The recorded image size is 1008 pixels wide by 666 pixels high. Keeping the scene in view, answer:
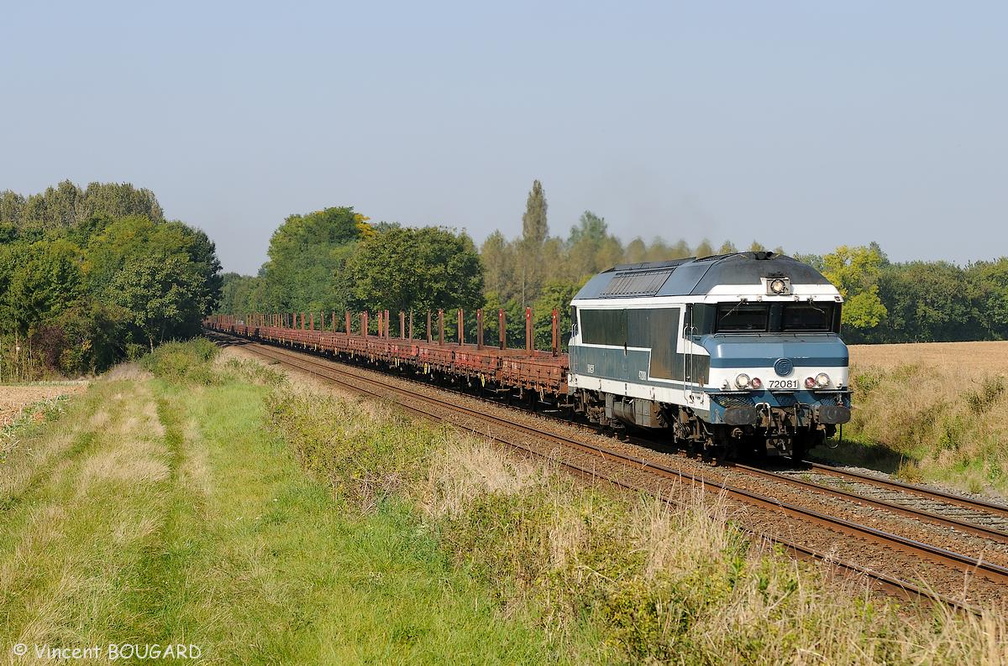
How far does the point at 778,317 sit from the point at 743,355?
1179mm

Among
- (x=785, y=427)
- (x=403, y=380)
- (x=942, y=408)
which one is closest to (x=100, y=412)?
(x=403, y=380)

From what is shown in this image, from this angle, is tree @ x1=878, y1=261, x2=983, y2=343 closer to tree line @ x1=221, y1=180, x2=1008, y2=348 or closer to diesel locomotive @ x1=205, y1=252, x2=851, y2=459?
tree line @ x1=221, y1=180, x2=1008, y2=348

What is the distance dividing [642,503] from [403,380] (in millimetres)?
32477

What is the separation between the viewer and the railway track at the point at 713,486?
9.94m

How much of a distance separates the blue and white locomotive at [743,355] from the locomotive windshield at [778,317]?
0.02m

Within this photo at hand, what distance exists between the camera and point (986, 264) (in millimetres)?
99562

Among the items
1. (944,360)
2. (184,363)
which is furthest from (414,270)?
(944,360)

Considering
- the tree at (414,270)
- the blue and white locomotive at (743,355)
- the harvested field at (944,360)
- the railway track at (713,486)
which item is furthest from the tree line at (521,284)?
the blue and white locomotive at (743,355)

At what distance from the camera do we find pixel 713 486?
1505 cm

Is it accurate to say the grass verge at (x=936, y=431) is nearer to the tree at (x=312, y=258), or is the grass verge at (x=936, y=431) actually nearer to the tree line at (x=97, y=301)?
the tree line at (x=97, y=301)

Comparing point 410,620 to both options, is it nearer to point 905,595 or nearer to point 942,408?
point 905,595

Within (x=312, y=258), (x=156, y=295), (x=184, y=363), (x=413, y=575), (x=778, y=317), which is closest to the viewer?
(x=413, y=575)

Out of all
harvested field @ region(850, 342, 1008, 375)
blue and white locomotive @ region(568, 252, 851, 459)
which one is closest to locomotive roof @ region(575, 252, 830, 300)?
blue and white locomotive @ region(568, 252, 851, 459)

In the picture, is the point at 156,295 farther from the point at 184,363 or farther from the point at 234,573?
the point at 234,573
